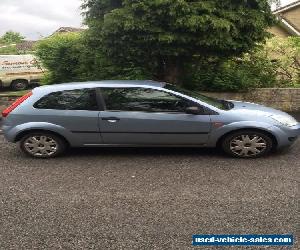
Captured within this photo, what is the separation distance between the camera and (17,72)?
20.3 metres

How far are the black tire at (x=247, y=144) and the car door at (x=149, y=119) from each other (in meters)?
0.41

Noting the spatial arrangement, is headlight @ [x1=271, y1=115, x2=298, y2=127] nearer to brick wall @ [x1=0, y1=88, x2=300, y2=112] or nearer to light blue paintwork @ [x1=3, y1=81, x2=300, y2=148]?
light blue paintwork @ [x1=3, y1=81, x2=300, y2=148]

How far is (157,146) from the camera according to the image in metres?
6.06

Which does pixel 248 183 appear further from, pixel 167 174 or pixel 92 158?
pixel 92 158

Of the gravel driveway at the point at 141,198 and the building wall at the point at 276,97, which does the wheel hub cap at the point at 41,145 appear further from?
the building wall at the point at 276,97

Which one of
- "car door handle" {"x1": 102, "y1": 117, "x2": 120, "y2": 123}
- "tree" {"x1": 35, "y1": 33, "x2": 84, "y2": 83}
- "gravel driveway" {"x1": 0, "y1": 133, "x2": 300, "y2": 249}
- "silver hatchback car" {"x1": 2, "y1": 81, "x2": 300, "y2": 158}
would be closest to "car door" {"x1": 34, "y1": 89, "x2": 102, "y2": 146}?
"silver hatchback car" {"x1": 2, "y1": 81, "x2": 300, "y2": 158}

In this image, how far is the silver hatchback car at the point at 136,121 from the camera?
579cm

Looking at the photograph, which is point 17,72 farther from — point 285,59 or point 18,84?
point 285,59

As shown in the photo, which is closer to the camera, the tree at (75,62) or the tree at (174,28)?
the tree at (174,28)

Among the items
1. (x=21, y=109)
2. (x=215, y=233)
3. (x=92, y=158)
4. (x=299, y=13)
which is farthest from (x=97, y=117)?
(x=299, y=13)

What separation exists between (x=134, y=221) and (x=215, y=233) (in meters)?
0.90

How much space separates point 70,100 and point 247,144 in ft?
9.89

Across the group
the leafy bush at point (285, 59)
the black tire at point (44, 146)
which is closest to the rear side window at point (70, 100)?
the black tire at point (44, 146)

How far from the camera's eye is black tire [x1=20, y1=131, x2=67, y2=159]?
20.0 feet
